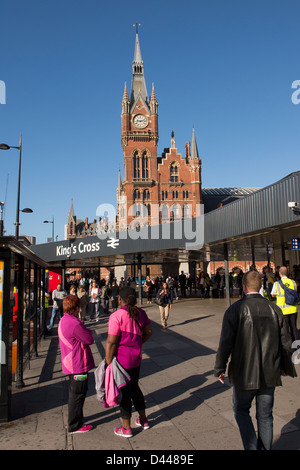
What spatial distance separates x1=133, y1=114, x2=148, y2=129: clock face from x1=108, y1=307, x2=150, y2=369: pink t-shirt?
66.9 metres

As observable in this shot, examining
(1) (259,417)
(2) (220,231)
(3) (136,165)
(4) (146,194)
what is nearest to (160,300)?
(2) (220,231)

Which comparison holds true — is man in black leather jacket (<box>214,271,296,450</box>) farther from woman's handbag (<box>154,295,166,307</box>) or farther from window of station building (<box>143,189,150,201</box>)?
window of station building (<box>143,189,150,201</box>)

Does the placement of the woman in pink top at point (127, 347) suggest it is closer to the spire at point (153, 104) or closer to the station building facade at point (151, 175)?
the station building facade at point (151, 175)

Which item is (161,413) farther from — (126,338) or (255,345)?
(255,345)

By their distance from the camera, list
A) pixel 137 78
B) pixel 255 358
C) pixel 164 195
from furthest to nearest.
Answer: pixel 137 78
pixel 164 195
pixel 255 358

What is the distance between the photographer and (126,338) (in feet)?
13.3

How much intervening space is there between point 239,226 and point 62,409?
35.0 ft

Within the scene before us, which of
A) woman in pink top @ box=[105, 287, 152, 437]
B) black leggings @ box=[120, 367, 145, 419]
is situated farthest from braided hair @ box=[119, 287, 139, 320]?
black leggings @ box=[120, 367, 145, 419]

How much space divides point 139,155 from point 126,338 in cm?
6311

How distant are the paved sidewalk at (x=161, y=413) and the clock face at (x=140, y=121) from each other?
210 feet

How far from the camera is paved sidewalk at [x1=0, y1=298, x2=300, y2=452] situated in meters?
3.84

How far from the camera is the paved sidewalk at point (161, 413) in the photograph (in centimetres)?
384
